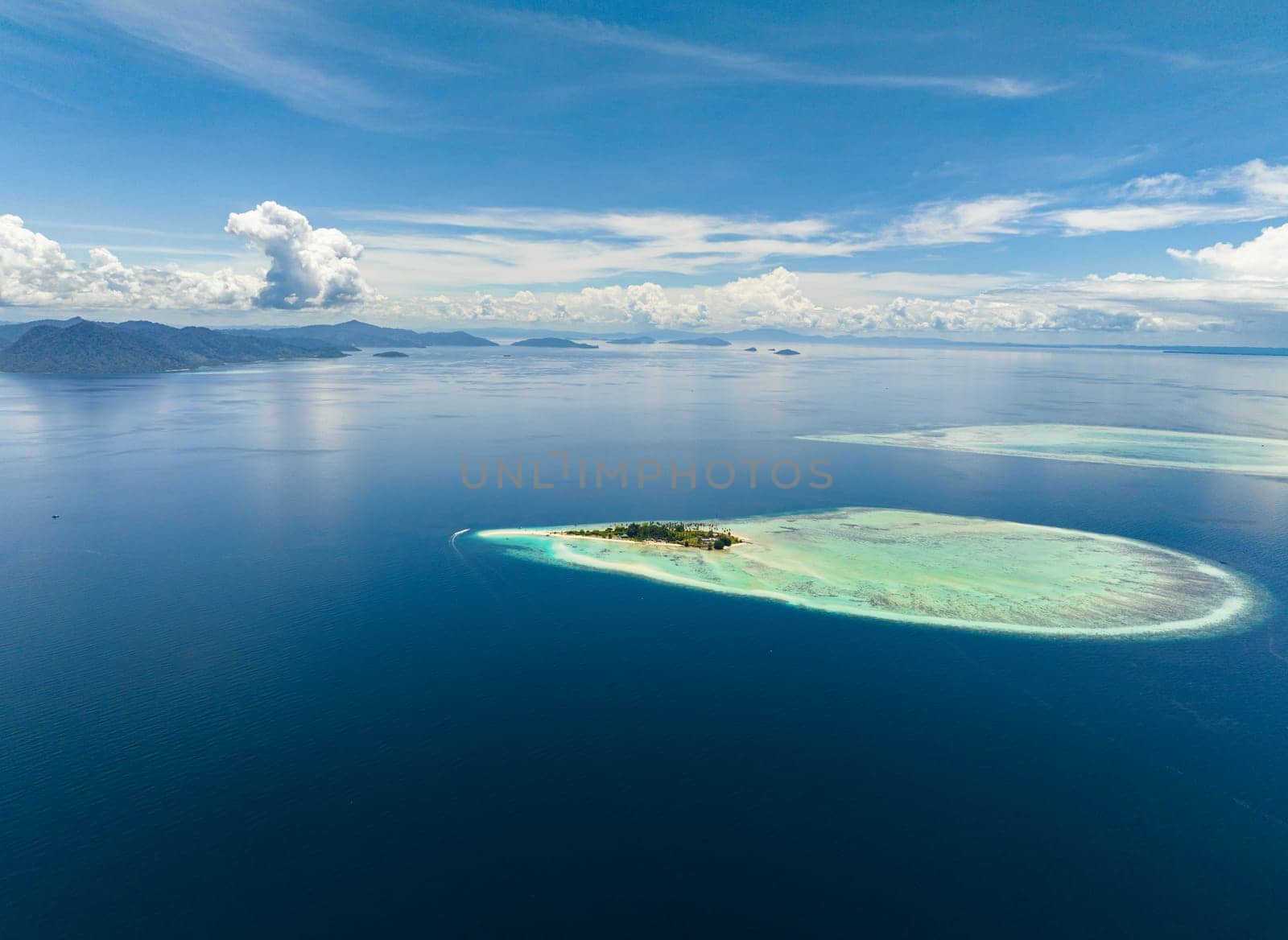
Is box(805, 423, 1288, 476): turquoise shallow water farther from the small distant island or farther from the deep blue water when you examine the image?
the small distant island

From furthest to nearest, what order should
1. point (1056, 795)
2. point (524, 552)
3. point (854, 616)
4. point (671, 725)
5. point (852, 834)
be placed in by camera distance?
point (524, 552)
point (854, 616)
point (671, 725)
point (1056, 795)
point (852, 834)

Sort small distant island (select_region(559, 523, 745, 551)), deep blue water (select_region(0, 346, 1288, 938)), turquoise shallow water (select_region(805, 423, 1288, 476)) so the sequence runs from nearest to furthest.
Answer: deep blue water (select_region(0, 346, 1288, 938))
small distant island (select_region(559, 523, 745, 551))
turquoise shallow water (select_region(805, 423, 1288, 476))

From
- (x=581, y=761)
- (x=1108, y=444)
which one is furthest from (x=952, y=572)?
(x=1108, y=444)

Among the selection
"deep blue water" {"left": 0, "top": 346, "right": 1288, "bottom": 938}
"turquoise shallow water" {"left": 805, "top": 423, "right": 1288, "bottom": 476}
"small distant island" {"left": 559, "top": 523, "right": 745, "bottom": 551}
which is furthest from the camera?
"turquoise shallow water" {"left": 805, "top": 423, "right": 1288, "bottom": 476}

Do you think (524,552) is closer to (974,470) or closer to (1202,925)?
(1202,925)

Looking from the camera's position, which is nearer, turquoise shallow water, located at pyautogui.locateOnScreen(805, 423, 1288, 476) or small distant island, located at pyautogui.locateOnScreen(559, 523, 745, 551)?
small distant island, located at pyautogui.locateOnScreen(559, 523, 745, 551)

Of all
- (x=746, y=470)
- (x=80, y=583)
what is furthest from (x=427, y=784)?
(x=746, y=470)

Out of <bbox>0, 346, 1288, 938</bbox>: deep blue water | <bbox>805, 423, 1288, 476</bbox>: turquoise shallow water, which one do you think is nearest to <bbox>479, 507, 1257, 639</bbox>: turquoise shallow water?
<bbox>0, 346, 1288, 938</bbox>: deep blue water

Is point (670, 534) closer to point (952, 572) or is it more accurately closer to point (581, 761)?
point (952, 572)
